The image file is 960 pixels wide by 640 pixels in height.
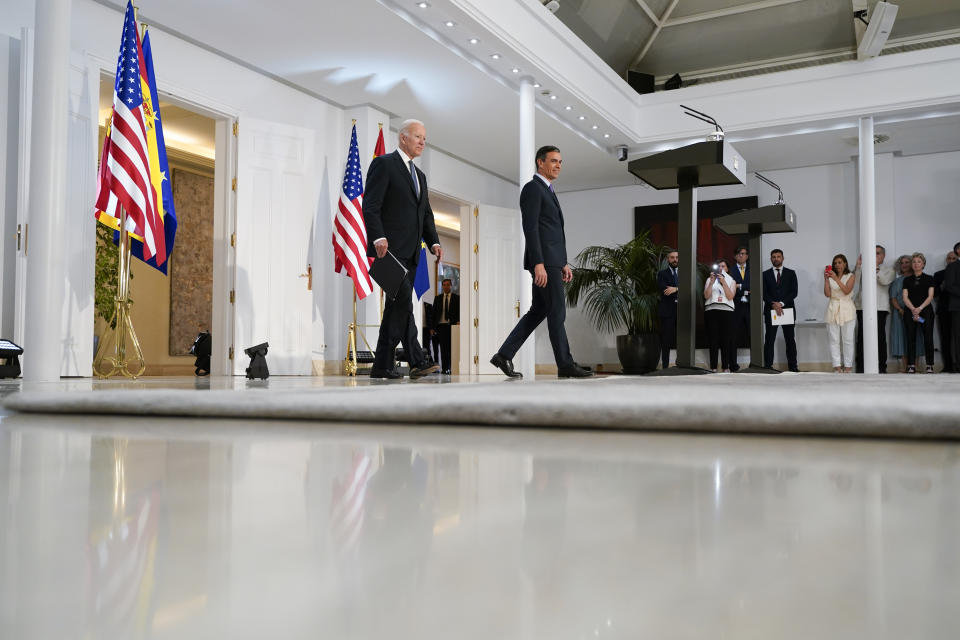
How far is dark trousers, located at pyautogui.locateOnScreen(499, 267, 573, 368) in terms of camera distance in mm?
3562

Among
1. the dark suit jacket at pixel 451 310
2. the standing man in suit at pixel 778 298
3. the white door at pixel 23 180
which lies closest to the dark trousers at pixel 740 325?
the standing man in suit at pixel 778 298

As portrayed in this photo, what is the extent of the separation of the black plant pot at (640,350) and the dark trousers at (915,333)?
2.56m

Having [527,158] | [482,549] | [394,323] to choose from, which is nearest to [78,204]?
[394,323]

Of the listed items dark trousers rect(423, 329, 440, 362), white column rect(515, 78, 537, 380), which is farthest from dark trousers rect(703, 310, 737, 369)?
dark trousers rect(423, 329, 440, 362)

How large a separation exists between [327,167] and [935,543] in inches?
261

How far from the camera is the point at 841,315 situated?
8.08 meters

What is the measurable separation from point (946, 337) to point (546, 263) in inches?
247

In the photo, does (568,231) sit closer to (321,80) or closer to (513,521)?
(321,80)

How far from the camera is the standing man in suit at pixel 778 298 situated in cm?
827

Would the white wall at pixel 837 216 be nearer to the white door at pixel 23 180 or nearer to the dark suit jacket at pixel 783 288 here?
the dark suit jacket at pixel 783 288

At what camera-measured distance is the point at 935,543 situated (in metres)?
0.30

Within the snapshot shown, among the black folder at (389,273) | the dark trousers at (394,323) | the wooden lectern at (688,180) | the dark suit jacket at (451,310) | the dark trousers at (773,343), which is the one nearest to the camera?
the wooden lectern at (688,180)

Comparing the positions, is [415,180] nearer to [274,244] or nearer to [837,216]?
[274,244]

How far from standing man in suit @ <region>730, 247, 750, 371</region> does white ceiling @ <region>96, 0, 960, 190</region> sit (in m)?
1.16
